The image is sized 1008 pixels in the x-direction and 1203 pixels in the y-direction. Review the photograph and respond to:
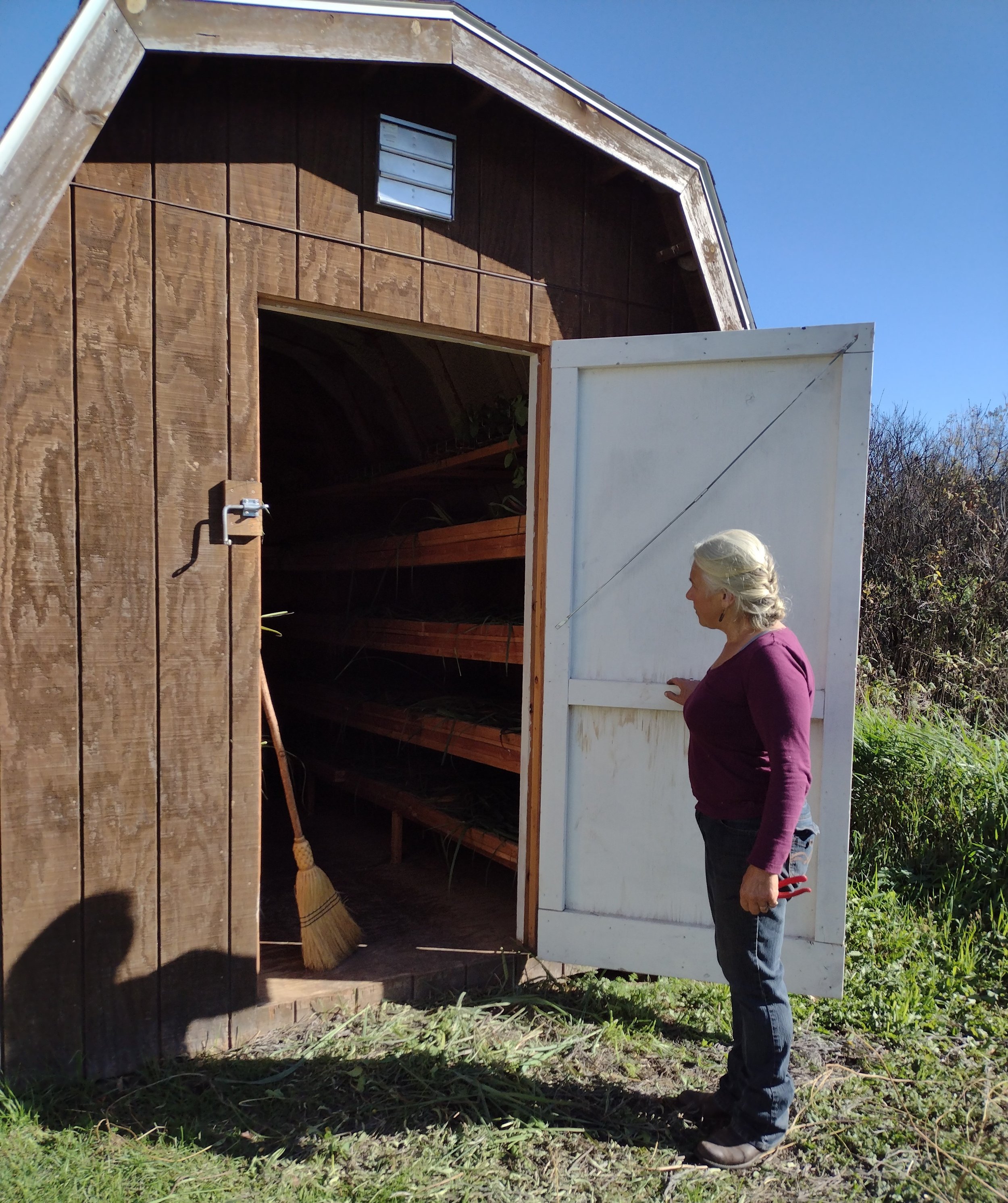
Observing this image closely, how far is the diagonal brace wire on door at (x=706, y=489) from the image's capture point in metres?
3.19

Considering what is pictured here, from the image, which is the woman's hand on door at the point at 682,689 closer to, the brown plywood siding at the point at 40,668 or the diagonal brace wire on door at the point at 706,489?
the diagonal brace wire on door at the point at 706,489

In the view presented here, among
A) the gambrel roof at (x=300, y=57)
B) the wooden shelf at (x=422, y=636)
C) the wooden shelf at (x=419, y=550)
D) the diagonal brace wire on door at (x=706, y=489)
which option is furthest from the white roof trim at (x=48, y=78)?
the wooden shelf at (x=422, y=636)

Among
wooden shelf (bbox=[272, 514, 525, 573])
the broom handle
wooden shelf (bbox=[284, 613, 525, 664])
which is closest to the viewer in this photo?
the broom handle

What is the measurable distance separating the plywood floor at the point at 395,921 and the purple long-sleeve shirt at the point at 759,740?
161 cm

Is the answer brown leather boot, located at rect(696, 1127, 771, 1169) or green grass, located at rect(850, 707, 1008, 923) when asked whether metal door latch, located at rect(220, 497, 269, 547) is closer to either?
brown leather boot, located at rect(696, 1127, 771, 1169)

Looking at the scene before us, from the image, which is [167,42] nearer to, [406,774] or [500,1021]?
[500,1021]

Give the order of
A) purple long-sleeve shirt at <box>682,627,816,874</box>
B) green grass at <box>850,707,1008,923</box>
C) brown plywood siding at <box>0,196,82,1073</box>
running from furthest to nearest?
1. green grass at <box>850,707,1008,923</box>
2. brown plywood siding at <box>0,196,82,1073</box>
3. purple long-sleeve shirt at <box>682,627,816,874</box>

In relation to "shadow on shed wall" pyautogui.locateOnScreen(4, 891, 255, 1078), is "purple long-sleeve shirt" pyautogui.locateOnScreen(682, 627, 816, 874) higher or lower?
higher

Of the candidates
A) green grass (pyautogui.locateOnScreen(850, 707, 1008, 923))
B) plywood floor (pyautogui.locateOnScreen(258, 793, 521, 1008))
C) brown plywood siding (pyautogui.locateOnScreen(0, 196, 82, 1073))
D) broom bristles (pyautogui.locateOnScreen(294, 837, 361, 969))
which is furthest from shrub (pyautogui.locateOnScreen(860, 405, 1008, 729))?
brown plywood siding (pyautogui.locateOnScreen(0, 196, 82, 1073))

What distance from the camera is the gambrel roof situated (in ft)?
8.11

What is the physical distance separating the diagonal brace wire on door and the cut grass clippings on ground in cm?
162

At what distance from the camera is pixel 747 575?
8.13ft

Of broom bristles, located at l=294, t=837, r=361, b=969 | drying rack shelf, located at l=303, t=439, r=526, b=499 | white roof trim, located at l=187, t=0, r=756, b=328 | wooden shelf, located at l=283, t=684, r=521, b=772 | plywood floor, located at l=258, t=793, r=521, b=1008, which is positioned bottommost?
plywood floor, located at l=258, t=793, r=521, b=1008

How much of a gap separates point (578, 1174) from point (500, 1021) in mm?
851
